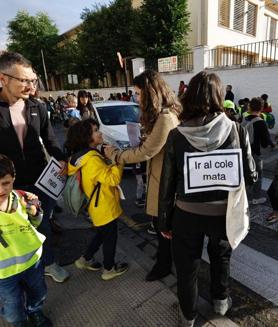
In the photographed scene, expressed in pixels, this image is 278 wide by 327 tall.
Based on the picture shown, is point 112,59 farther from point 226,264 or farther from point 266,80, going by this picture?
point 226,264

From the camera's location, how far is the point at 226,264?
81.6 inches

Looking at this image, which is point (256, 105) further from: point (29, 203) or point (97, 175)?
point (29, 203)

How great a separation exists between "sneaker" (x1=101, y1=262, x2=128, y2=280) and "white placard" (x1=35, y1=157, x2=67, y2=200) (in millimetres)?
909

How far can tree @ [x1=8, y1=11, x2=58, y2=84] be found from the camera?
116ft

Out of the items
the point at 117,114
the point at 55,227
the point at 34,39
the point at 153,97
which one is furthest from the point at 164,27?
the point at 34,39

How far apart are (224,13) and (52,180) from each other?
21564 millimetres

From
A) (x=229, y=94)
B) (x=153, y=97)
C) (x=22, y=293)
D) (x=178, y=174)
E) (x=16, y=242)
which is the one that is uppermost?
(x=153, y=97)

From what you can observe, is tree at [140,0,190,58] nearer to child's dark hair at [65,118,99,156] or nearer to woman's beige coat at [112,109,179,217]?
child's dark hair at [65,118,99,156]

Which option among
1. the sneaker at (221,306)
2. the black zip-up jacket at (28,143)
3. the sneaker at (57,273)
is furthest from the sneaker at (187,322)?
the black zip-up jacket at (28,143)

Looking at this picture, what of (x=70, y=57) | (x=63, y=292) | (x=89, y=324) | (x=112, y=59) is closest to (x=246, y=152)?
(x=89, y=324)

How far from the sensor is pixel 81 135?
2471 millimetres

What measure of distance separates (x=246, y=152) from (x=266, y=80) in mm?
10118

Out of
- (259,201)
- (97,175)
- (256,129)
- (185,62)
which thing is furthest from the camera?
(185,62)

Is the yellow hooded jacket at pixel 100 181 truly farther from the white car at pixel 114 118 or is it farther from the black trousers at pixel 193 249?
the white car at pixel 114 118
